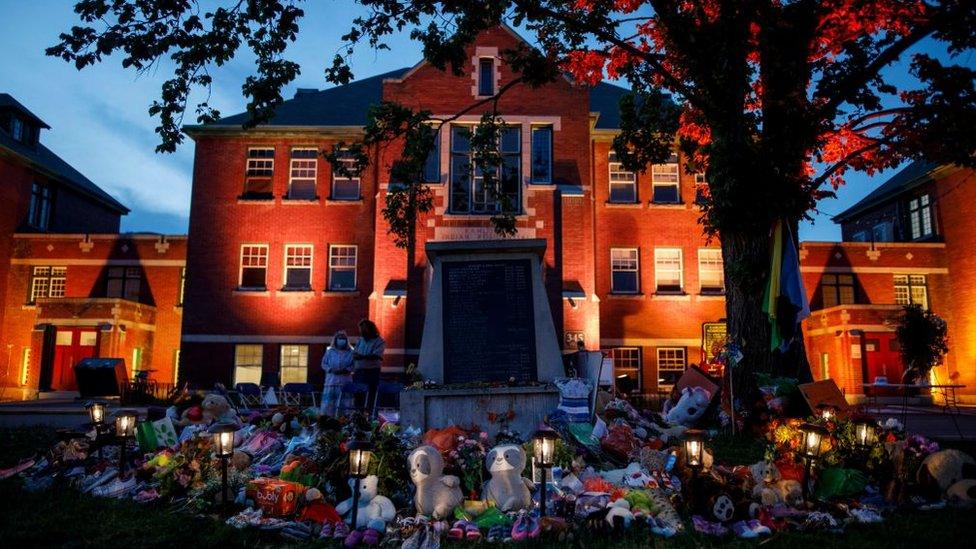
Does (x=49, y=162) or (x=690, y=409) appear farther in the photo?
(x=49, y=162)

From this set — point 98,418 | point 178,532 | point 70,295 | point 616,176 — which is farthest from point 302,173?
point 178,532

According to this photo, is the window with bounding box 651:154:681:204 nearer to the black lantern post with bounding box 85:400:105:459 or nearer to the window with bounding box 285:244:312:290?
the window with bounding box 285:244:312:290

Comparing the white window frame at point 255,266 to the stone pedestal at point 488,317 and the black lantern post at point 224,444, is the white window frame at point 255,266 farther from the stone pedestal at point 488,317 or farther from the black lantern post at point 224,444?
the black lantern post at point 224,444

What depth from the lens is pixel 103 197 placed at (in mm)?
Result: 34594

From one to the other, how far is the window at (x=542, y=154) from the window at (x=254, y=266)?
10.7 metres

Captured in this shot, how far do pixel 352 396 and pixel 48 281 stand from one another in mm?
23199

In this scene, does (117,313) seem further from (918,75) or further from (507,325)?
(918,75)

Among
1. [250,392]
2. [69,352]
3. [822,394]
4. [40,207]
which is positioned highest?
[40,207]

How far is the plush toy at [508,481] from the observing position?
20.6 ft

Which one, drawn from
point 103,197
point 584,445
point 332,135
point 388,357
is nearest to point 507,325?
point 584,445

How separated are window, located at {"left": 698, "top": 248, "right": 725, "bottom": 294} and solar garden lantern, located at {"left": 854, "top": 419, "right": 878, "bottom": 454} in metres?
19.1

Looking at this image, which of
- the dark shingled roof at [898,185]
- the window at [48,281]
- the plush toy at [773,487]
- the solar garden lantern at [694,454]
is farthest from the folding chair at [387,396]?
the dark shingled roof at [898,185]

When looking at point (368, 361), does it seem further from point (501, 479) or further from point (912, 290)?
point (912, 290)

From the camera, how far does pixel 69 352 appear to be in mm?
26875
